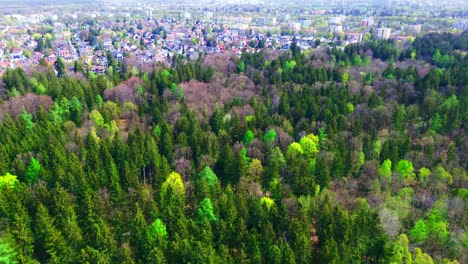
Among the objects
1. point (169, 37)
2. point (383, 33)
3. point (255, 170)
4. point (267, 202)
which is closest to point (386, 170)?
point (255, 170)

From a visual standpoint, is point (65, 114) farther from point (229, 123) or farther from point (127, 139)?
point (229, 123)

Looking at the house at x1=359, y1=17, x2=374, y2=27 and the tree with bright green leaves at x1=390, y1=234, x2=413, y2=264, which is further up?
the house at x1=359, y1=17, x2=374, y2=27

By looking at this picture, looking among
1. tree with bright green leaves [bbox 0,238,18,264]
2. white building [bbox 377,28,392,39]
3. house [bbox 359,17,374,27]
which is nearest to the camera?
tree with bright green leaves [bbox 0,238,18,264]

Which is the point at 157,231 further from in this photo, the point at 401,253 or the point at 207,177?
the point at 401,253

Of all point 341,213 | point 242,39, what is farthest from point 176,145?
point 242,39

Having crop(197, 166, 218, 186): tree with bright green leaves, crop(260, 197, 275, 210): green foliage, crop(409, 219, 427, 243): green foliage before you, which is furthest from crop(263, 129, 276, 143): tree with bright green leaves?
crop(409, 219, 427, 243): green foliage

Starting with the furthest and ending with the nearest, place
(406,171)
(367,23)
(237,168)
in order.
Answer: (367,23)
(237,168)
(406,171)

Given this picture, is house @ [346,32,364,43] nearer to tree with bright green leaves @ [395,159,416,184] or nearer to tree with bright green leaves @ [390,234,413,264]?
tree with bright green leaves @ [395,159,416,184]

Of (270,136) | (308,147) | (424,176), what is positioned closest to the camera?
(424,176)
